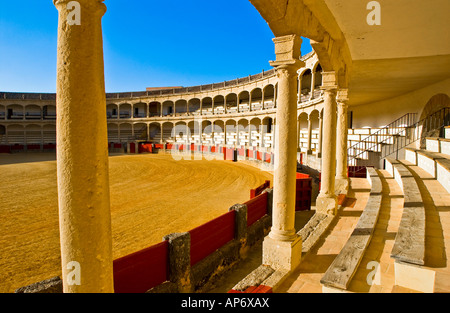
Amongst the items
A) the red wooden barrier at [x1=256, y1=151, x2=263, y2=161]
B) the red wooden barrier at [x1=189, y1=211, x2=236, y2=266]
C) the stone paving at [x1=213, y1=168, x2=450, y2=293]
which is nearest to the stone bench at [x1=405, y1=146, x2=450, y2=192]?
the stone paving at [x1=213, y1=168, x2=450, y2=293]

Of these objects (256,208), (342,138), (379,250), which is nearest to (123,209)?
(256,208)

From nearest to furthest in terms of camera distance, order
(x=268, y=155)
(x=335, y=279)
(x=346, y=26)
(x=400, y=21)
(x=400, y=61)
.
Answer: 1. (x=335, y=279)
2. (x=400, y=21)
3. (x=346, y=26)
4. (x=400, y=61)
5. (x=268, y=155)

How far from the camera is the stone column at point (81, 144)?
66.0 inches

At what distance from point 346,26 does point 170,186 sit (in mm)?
9985

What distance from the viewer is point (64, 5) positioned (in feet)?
5.48

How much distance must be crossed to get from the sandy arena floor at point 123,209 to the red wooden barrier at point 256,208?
1.56m

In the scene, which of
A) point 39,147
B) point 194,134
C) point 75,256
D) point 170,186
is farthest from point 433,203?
point 39,147

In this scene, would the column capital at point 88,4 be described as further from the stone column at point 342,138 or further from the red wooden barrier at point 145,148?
the red wooden barrier at point 145,148

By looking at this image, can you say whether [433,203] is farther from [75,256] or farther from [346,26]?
[75,256]

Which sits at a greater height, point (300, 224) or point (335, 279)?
point (335, 279)

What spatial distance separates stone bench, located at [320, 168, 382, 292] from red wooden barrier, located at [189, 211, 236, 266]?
2.59 meters

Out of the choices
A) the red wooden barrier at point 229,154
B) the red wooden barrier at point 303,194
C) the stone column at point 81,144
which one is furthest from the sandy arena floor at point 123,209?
the red wooden barrier at point 229,154

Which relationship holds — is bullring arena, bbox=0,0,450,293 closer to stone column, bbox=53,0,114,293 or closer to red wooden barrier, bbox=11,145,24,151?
stone column, bbox=53,0,114,293

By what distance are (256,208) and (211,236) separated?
2209 mm
